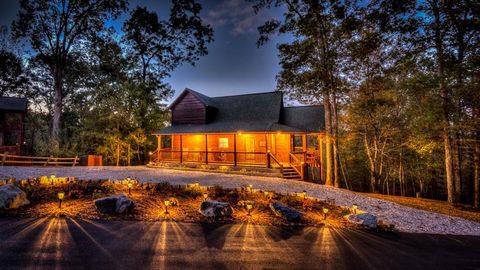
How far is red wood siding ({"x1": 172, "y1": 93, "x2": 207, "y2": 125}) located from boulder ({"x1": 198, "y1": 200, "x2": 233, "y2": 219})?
14201 mm

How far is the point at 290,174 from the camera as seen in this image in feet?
46.9

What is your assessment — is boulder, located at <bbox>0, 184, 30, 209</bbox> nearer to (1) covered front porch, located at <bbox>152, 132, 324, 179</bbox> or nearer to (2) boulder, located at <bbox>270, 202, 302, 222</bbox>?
(2) boulder, located at <bbox>270, 202, 302, 222</bbox>

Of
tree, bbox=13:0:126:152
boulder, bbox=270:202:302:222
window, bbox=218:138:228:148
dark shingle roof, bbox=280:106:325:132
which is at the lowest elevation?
boulder, bbox=270:202:302:222

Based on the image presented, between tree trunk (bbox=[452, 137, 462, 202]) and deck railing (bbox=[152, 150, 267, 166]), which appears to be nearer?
tree trunk (bbox=[452, 137, 462, 202])

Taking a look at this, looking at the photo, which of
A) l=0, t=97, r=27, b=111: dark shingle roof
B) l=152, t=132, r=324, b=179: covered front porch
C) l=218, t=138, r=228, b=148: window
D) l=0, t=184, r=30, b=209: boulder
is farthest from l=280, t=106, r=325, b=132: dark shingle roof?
l=0, t=97, r=27, b=111: dark shingle roof

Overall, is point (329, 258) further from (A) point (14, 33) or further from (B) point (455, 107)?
(A) point (14, 33)

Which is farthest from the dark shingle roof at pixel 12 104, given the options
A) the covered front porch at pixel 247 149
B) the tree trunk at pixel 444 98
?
the tree trunk at pixel 444 98

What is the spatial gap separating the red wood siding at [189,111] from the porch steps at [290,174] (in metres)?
8.92

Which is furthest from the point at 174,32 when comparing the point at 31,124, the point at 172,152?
the point at 31,124

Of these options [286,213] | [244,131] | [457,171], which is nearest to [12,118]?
[244,131]

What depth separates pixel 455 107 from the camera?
9984mm

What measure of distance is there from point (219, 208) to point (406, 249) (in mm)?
4276

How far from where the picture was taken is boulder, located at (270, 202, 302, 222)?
18.6ft

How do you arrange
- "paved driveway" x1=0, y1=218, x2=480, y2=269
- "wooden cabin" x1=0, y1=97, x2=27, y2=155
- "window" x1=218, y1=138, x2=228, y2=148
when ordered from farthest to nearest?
"wooden cabin" x1=0, y1=97, x2=27, y2=155
"window" x1=218, y1=138, x2=228, y2=148
"paved driveway" x1=0, y1=218, x2=480, y2=269
